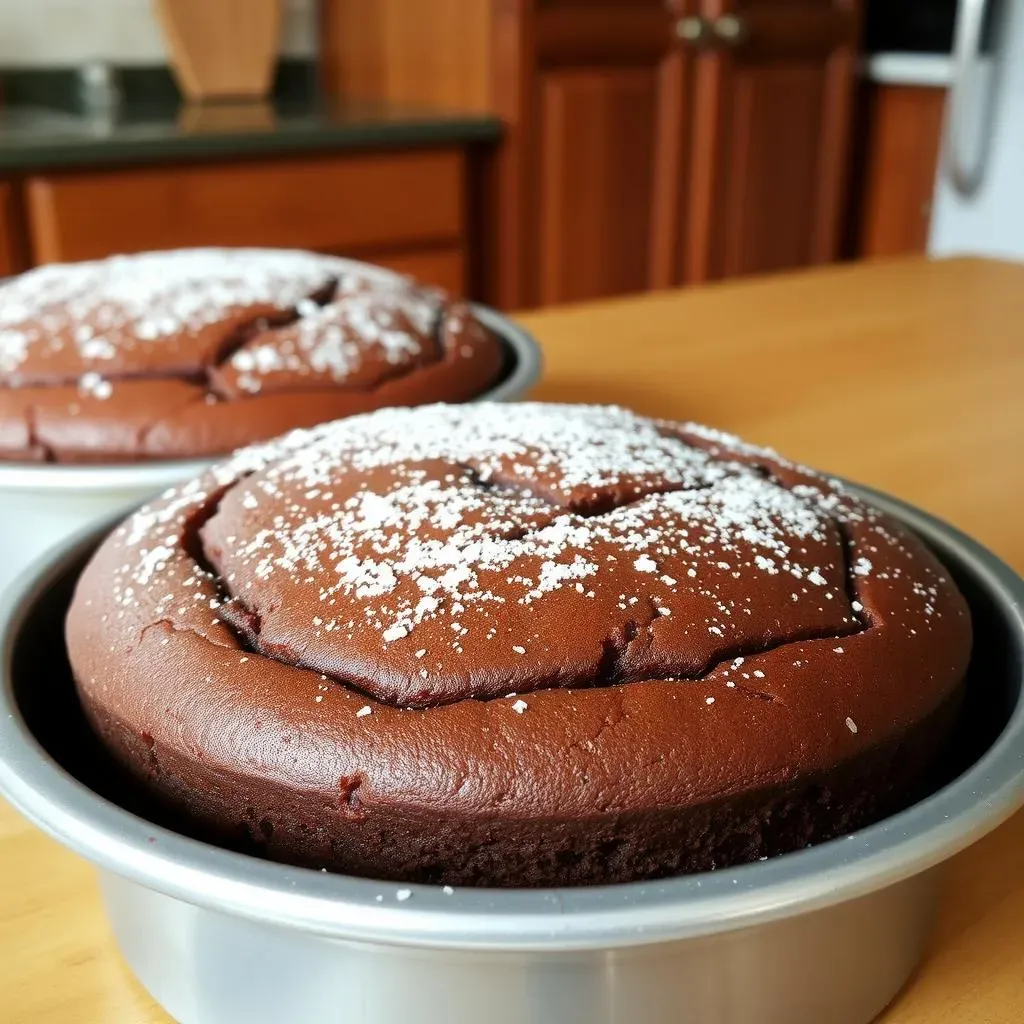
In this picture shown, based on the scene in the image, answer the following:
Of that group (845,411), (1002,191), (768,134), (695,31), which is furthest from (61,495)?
(1002,191)

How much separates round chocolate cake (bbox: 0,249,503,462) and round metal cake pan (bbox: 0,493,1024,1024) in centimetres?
32

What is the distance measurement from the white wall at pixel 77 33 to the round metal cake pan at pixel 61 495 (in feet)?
8.02

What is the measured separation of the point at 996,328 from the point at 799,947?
3.85 ft

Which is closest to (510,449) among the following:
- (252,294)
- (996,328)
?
(252,294)

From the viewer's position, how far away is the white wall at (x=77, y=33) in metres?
2.74

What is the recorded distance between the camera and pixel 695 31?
278 centimetres

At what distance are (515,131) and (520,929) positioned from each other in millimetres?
2445

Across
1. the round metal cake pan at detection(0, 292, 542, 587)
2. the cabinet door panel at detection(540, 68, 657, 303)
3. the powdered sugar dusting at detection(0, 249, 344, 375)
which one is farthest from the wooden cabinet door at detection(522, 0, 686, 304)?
the round metal cake pan at detection(0, 292, 542, 587)

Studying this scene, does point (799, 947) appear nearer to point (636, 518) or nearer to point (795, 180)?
point (636, 518)

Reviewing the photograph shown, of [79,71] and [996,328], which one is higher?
[79,71]

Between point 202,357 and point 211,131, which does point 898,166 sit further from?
point 202,357

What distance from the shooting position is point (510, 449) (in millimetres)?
593

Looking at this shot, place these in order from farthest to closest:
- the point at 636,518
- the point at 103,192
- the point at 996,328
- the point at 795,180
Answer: the point at 795,180, the point at 103,192, the point at 996,328, the point at 636,518

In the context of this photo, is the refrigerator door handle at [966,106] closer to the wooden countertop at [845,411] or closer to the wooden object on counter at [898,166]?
the wooden object on counter at [898,166]
